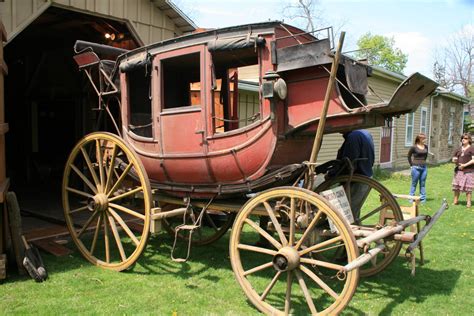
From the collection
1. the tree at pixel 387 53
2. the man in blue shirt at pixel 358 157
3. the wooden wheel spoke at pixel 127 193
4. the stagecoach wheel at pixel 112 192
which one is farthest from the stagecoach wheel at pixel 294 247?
the tree at pixel 387 53

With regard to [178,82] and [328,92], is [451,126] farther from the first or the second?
[328,92]

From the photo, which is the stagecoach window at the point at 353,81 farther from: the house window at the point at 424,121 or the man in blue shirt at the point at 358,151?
the house window at the point at 424,121

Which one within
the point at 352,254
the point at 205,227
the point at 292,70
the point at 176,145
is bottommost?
the point at 205,227

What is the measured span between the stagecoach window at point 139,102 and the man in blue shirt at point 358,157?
7.48 feet

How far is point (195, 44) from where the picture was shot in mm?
4078

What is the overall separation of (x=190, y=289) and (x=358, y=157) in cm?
232

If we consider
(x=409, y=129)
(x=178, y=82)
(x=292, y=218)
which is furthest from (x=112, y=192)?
(x=409, y=129)

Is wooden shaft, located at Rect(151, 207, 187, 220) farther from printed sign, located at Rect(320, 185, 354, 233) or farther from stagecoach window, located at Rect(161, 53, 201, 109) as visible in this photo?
printed sign, located at Rect(320, 185, 354, 233)

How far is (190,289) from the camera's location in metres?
4.31

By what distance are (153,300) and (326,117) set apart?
230 cm

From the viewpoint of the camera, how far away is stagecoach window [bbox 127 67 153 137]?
16.8ft

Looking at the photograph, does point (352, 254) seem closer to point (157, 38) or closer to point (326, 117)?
→ point (326, 117)

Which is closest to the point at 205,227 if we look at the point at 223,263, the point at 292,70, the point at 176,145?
the point at 223,263

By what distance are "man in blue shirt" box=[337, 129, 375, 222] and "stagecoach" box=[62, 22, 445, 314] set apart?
134mm
